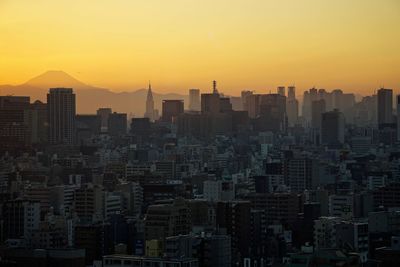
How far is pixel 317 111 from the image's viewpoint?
33.8m

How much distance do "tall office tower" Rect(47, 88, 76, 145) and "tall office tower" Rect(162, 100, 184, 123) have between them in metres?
5.33

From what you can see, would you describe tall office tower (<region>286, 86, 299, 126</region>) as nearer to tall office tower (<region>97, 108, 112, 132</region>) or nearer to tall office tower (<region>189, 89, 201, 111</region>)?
tall office tower (<region>189, 89, 201, 111</region>)

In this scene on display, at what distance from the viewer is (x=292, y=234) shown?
36.9 feet

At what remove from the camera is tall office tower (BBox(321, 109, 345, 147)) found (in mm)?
29266

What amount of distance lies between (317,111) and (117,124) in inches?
263

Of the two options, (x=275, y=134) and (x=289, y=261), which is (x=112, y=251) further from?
(x=275, y=134)

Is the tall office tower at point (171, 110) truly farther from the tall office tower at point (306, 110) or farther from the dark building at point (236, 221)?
the dark building at point (236, 221)

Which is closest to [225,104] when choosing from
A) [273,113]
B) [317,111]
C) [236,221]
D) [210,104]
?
[210,104]

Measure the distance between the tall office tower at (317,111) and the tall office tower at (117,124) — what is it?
5399 mm

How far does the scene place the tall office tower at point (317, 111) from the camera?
32.3 m

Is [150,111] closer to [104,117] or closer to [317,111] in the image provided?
[104,117]

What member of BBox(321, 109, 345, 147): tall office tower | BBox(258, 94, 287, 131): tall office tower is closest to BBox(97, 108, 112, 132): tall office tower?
BBox(258, 94, 287, 131): tall office tower

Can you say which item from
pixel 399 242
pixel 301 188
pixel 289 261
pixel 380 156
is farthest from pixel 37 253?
pixel 380 156

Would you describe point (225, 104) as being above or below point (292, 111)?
above
